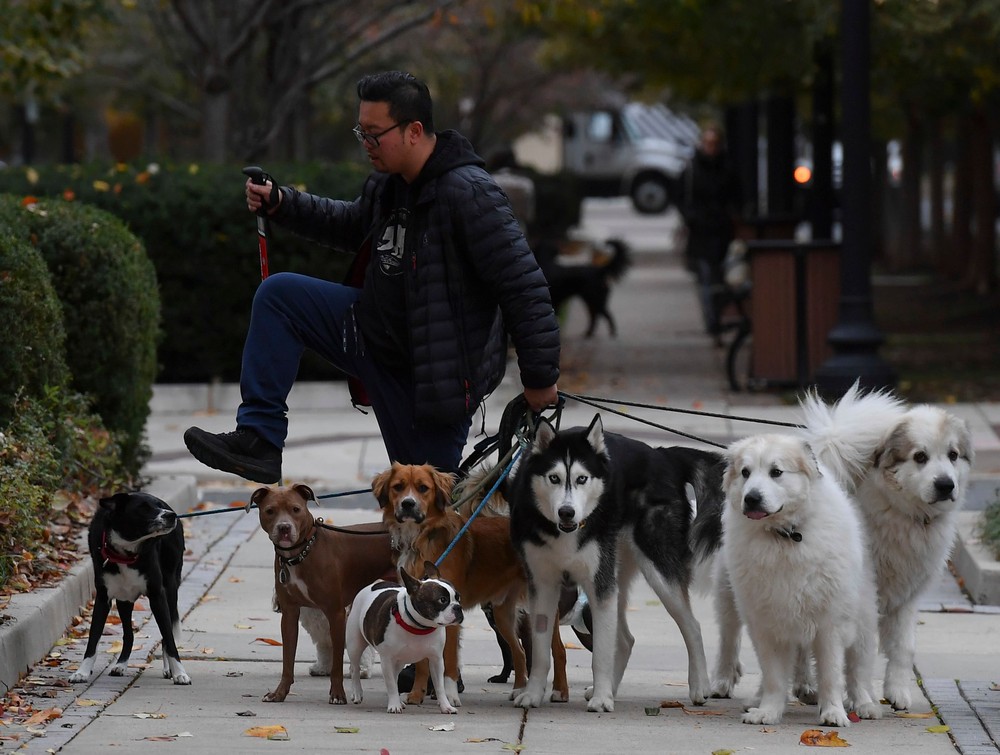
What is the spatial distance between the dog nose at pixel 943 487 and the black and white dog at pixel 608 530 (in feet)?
2.74

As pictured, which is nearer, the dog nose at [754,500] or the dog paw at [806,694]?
the dog nose at [754,500]

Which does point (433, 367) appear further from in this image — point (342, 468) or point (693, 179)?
point (693, 179)

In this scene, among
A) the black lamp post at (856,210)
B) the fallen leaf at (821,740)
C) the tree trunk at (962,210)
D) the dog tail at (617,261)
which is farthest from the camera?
the tree trunk at (962,210)

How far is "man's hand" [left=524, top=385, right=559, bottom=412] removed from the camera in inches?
238

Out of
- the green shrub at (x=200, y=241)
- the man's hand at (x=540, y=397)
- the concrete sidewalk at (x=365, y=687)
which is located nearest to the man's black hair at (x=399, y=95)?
the man's hand at (x=540, y=397)

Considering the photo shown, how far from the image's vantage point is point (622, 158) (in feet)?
183

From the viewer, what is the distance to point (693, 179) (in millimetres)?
22375

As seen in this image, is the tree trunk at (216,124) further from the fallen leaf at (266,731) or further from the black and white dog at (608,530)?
the fallen leaf at (266,731)

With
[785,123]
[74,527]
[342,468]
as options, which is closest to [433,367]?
[74,527]

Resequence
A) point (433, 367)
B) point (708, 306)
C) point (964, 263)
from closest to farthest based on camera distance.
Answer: point (433, 367) < point (708, 306) < point (964, 263)

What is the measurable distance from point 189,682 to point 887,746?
8.62 ft

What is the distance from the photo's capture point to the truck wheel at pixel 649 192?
54062 mm

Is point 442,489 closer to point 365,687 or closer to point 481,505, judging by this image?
point 481,505

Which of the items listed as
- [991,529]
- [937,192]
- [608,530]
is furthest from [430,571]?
[937,192]
